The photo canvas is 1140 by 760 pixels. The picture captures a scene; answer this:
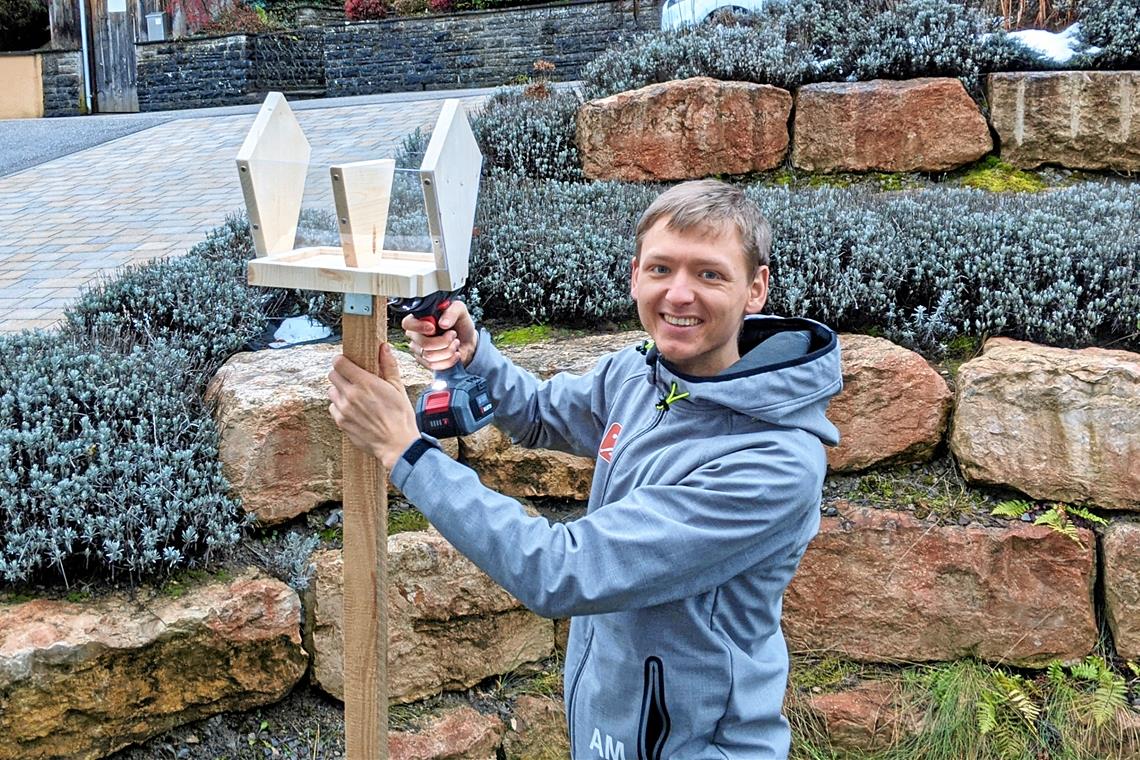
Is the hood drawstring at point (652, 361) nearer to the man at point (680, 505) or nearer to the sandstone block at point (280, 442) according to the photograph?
the man at point (680, 505)

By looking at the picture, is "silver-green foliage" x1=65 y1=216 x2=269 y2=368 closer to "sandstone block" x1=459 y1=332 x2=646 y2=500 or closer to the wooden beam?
"sandstone block" x1=459 y1=332 x2=646 y2=500

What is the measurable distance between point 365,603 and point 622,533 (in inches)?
25.3

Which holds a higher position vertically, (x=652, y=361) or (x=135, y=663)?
(x=652, y=361)

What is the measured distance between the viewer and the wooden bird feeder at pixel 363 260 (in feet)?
6.01

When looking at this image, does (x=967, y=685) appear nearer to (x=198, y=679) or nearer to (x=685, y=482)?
(x=685, y=482)

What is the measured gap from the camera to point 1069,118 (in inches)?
255

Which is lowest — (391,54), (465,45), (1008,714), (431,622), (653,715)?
(1008,714)

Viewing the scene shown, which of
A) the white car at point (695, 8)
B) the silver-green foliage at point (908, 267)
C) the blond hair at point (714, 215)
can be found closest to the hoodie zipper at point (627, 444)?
the blond hair at point (714, 215)

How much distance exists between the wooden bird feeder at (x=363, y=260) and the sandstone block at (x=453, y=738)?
1.62m

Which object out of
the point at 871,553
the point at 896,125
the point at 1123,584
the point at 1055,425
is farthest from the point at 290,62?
the point at 1123,584

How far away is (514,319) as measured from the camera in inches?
189

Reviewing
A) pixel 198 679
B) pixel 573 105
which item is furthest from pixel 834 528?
pixel 573 105

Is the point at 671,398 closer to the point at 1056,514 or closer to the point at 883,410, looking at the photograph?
the point at 883,410

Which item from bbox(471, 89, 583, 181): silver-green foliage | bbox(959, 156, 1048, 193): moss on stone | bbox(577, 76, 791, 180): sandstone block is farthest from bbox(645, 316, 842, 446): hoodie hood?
bbox(959, 156, 1048, 193): moss on stone
